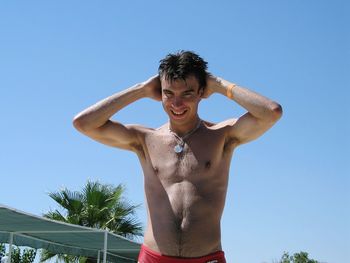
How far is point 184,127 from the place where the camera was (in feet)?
12.0

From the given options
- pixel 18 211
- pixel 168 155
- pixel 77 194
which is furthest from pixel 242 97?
pixel 77 194

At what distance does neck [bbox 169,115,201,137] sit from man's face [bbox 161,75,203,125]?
0.21 ft

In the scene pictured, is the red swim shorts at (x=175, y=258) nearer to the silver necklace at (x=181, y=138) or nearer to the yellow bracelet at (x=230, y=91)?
the silver necklace at (x=181, y=138)

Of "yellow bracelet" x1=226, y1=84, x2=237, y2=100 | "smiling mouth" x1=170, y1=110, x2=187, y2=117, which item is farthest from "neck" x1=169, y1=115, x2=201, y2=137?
"yellow bracelet" x1=226, y1=84, x2=237, y2=100

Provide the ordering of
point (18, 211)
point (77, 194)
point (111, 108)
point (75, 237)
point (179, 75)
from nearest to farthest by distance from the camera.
Answer: point (179, 75)
point (111, 108)
point (18, 211)
point (75, 237)
point (77, 194)

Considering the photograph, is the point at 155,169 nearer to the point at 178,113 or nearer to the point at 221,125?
the point at 178,113

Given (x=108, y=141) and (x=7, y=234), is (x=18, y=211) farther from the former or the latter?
(x=108, y=141)

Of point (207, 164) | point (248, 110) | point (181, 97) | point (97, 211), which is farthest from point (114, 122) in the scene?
point (97, 211)

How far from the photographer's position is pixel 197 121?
3.72m

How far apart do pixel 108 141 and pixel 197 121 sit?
52 centimetres

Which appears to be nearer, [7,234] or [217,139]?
[217,139]

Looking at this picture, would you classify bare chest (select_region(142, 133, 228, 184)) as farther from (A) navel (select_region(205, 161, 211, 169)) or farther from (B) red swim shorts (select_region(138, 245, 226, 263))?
(B) red swim shorts (select_region(138, 245, 226, 263))

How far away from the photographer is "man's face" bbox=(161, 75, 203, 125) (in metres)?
3.49

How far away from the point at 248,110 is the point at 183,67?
0.42 meters
